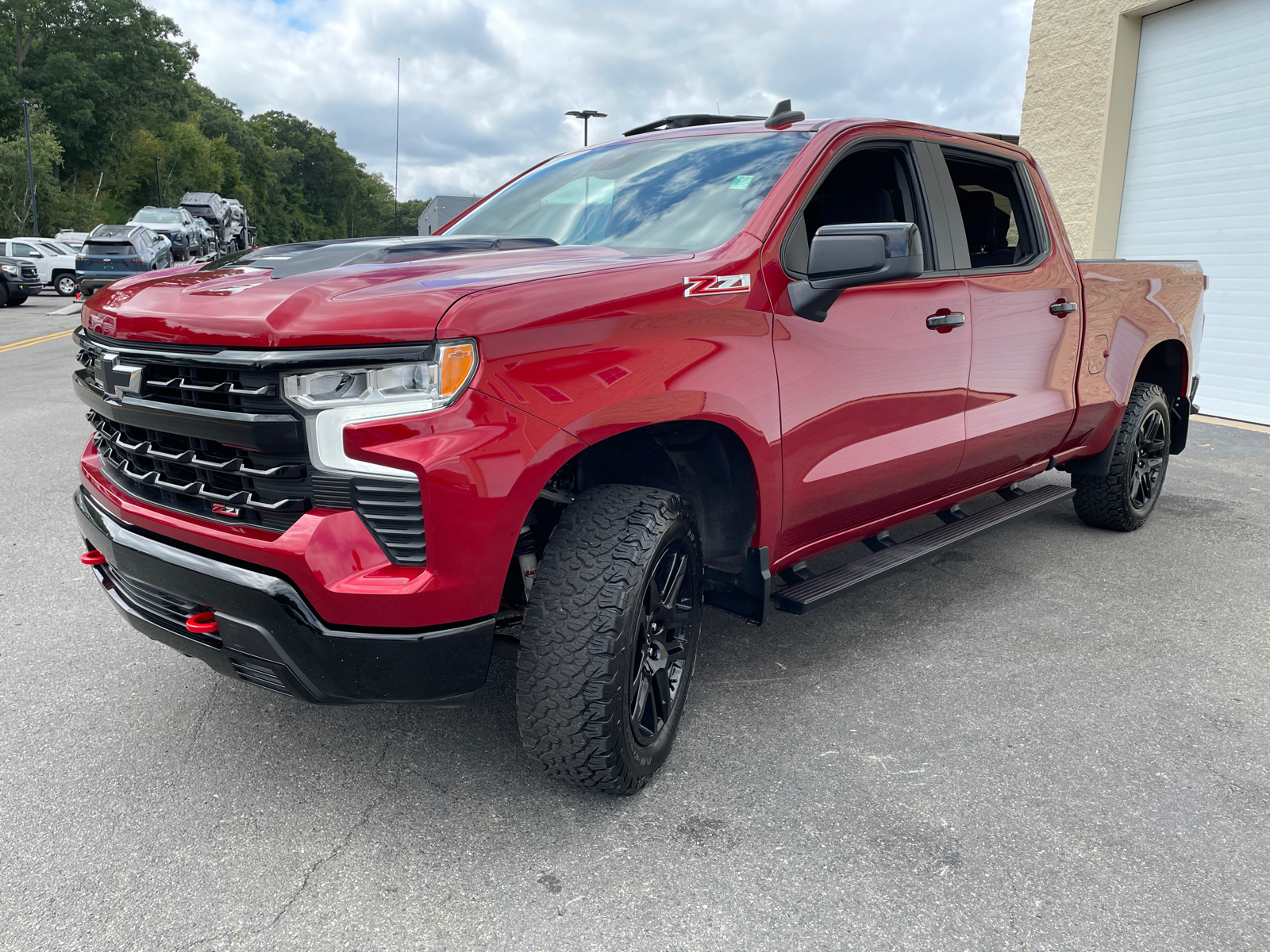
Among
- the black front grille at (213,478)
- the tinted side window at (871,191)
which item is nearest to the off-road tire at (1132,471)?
the tinted side window at (871,191)

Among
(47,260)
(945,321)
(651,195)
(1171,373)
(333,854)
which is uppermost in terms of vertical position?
(47,260)

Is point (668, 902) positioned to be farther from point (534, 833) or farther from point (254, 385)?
point (254, 385)

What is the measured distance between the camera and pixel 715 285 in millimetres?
2564

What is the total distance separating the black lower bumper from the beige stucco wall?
1117cm

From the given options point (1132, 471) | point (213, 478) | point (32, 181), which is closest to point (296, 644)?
point (213, 478)

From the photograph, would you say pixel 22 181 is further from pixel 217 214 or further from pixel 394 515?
pixel 394 515

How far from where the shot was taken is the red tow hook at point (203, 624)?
2.24 m

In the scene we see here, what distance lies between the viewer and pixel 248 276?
7.91ft

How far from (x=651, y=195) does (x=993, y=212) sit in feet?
6.17

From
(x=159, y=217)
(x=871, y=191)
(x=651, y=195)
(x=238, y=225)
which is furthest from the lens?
(x=238, y=225)

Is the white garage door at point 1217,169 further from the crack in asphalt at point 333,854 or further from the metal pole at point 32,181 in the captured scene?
the metal pole at point 32,181

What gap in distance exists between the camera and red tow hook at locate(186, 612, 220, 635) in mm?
2240

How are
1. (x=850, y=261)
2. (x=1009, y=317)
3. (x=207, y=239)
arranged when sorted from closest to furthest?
1. (x=850, y=261)
2. (x=1009, y=317)
3. (x=207, y=239)

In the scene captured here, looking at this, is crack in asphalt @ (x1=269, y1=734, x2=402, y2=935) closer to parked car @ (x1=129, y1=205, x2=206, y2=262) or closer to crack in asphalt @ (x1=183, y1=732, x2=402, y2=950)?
crack in asphalt @ (x1=183, y1=732, x2=402, y2=950)
